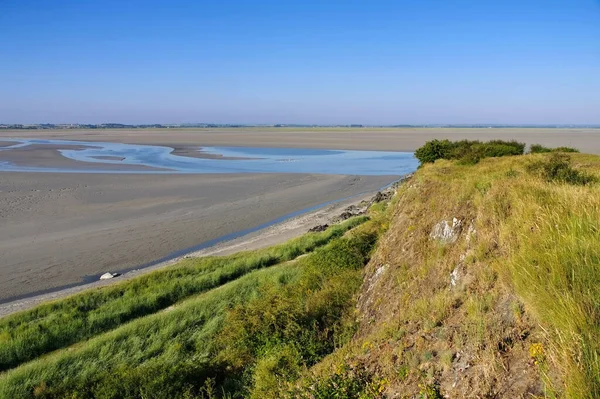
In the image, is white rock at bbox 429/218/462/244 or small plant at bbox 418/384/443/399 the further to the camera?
white rock at bbox 429/218/462/244

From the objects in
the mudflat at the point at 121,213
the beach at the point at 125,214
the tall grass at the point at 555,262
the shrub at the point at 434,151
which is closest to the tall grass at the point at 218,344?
the tall grass at the point at 555,262

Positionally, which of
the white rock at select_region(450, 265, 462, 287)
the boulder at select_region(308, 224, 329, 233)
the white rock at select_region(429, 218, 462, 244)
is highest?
the white rock at select_region(429, 218, 462, 244)

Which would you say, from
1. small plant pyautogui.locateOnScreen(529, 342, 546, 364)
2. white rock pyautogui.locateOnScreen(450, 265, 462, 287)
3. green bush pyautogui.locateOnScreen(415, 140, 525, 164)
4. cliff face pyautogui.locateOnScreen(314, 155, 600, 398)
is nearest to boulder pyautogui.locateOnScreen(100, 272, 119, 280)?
cliff face pyautogui.locateOnScreen(314, 155, 600, 398)

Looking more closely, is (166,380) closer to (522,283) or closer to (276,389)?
(276,389)

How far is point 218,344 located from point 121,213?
2026 cm

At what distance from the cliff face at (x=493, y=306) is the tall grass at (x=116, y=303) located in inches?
322

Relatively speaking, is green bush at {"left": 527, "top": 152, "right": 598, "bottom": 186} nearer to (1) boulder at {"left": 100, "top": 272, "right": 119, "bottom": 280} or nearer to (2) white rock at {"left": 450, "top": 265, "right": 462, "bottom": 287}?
(2) white rock at {"left": 450, "top": 265, "right": 462, "bottom": 287}

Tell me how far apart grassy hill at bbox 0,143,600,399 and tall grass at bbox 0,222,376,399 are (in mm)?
47

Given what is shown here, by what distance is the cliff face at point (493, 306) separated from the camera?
4.55 m

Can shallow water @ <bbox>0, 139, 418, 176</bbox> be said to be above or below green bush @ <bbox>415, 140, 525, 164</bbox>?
below

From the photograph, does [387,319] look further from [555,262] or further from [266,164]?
[266,164]

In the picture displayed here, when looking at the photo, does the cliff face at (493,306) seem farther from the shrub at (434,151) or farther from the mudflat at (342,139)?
the mudflat at (342,139)

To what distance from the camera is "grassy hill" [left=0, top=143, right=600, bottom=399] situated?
501 cm

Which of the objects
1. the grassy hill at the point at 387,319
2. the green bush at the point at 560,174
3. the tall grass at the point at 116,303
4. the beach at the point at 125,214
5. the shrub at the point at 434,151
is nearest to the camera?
the grassy hill at the point at 387,319
